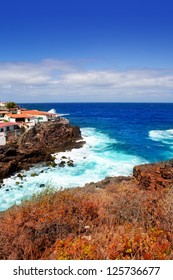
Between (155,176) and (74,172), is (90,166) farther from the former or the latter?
(155,176)

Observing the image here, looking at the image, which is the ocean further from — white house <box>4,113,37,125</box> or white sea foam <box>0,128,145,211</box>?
white house <box>4,113,37,125</box>

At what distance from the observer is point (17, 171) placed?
3116 cm

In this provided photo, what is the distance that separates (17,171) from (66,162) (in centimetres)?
707

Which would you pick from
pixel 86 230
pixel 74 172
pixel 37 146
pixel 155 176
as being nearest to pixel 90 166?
pixel 74 172

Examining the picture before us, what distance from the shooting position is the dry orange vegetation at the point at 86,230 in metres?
4.91

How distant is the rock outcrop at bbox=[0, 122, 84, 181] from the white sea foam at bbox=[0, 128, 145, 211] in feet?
5.78

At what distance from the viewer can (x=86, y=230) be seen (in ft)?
21.3

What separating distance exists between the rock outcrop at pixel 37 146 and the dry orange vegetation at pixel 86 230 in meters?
23.1

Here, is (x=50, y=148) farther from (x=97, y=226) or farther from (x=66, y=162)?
(x=97, y=226)

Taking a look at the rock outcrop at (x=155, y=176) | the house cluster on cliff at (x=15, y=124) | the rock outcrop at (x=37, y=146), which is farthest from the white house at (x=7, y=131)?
the rock outcrop at (x=155, y=176)

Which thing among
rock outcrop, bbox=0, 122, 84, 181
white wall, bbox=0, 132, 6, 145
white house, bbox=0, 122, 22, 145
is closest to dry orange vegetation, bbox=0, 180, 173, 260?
rock outcrop, bbox=0, 122, 84, 181

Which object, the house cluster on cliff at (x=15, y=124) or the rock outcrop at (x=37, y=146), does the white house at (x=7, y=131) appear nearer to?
the house cluster on cliff at (x=15, y=124)

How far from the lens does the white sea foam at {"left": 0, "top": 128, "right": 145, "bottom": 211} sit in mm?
24469
